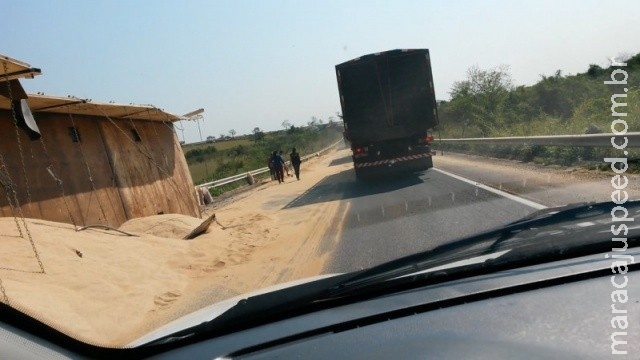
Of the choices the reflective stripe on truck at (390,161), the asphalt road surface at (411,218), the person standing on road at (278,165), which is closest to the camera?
the asphalt road surface at (411,218)

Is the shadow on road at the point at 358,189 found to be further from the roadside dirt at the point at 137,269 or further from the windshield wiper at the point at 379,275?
the windshield wiper at the point at 379,275

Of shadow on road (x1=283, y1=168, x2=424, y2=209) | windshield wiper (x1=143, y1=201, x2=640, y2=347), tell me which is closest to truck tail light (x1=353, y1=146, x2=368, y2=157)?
shadow on road (x1=283, y1=168, x2=424, y2=209)

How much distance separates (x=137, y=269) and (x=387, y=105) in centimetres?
1168

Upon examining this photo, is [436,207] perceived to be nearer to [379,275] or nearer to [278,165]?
[379,275]

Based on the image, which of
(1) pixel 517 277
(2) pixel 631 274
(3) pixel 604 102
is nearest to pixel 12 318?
(1) pixel 517 277

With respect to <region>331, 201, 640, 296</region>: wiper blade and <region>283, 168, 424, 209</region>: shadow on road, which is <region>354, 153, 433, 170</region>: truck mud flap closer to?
<region>283, 168, 424, 209</region>: shadow on road

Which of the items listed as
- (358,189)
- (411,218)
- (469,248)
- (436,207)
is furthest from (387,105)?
(469,248)

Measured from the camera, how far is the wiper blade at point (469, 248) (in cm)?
279

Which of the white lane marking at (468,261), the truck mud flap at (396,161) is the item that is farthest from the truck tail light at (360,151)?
the white lane marking at (468,261)

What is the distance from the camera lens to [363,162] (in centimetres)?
1952

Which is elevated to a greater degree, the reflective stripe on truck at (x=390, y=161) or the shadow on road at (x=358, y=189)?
the reflective stripe on truck at (x=390, y=161)

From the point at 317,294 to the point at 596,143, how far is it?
12522 mm

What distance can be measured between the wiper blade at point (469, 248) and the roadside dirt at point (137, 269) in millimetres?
3465

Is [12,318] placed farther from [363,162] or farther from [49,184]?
[363,162]
